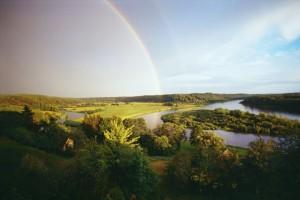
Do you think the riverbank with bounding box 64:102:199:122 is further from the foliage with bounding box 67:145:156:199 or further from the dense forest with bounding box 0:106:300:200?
the foliage with bounding box 67:145:156:199

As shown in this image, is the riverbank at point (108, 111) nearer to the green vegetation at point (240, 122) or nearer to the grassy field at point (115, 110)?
the grassy field at point (115, 110)

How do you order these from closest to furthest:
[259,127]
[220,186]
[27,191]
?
1. [27,191]
2. [220,186]
3. [259,127]

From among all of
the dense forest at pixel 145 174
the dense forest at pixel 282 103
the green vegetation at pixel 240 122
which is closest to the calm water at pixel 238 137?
the green vegetation at pixel 240 122

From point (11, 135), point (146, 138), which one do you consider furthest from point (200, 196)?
point (11, 135)

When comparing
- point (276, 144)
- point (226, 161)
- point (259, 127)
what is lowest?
point (259, 127)

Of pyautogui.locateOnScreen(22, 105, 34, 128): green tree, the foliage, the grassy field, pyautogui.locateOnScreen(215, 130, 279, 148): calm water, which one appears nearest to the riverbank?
the grassy field

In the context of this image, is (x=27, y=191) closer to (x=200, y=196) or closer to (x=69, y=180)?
(x=69, y=180)

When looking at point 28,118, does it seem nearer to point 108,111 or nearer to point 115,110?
point 108,111

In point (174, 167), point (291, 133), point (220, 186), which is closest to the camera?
point (291, 133)

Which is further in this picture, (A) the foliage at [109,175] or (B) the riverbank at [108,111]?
(B) the riverbank at [108,111]

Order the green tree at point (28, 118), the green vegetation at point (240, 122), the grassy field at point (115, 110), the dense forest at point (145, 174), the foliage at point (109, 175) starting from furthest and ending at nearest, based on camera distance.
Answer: the grassy field at point (115, 110), the green vegetation at point (240, 122), the green tree at point (28, 118), the dense forest at point (145, 174), the foliage at point (109, 175)

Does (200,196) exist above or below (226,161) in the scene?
below
